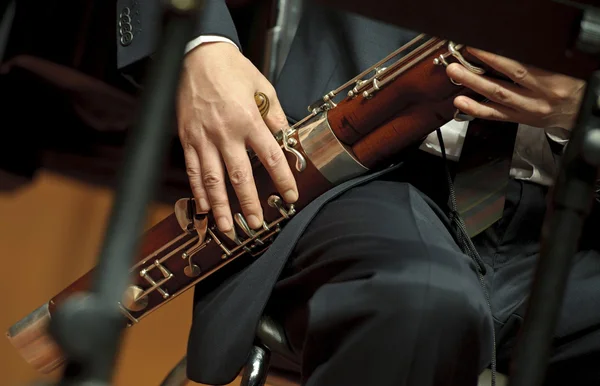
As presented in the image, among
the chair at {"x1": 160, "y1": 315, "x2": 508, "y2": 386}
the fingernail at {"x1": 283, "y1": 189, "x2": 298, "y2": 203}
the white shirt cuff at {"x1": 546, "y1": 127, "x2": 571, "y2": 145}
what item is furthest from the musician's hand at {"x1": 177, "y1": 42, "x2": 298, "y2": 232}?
the white shirt cuff at {"x1": 546, "y1": 127, "x2": 571, "y2": 145}

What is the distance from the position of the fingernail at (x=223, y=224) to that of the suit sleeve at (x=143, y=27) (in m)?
0.22

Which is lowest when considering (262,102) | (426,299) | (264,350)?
(264,350)

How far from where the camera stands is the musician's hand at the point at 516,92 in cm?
72

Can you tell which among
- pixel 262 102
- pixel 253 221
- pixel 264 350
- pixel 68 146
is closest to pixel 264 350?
pixel 264 350

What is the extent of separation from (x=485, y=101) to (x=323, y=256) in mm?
232

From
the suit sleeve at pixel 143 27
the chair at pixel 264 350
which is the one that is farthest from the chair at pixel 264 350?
the suit sleeve at pixel 143 27

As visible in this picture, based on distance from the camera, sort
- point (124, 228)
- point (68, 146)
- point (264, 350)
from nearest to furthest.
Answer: point (124, 228), point (264, 350), point (68, 146)

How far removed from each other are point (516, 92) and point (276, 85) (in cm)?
32

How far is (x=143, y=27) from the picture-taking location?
0.86 metres

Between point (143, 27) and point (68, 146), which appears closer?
point (143, 27)

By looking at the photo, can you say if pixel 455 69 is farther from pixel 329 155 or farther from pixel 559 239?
pixel 559 239

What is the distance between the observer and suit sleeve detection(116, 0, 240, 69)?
0.84 m

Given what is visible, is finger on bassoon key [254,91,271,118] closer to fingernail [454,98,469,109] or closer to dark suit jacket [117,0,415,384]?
dark suit jacket [117,0,415,384]

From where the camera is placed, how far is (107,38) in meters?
1.07
